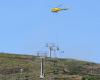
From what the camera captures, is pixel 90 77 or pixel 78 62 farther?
pixel 78 62

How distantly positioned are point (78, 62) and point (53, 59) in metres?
9.50

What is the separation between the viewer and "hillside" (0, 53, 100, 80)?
4281 inches

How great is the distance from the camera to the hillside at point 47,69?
109m

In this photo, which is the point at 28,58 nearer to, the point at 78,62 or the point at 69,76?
the point at 78,62

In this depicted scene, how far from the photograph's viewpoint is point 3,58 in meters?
138

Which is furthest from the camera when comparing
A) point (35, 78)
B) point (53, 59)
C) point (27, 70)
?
point (53, 59)

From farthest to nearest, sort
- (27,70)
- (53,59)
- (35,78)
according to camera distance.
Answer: (53,59), (27,70), (35,78)

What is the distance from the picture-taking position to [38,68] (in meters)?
122

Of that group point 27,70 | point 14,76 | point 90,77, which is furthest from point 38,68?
point 90,77

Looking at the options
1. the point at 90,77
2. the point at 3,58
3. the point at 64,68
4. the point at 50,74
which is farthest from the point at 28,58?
the point at 90,77

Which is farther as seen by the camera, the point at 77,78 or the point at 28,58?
the point at 28,58

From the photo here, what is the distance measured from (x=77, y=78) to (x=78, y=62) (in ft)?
123

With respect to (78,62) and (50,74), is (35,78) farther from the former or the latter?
(78,62)

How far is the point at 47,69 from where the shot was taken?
120m
